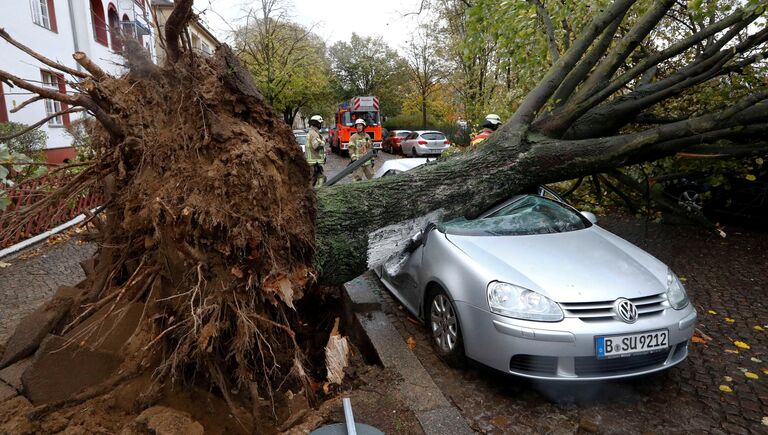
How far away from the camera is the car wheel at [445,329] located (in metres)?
3.78

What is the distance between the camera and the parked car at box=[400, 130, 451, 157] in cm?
2620

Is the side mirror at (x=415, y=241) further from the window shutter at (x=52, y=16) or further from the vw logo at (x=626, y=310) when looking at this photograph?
the window shutter at (x=52, y=16)

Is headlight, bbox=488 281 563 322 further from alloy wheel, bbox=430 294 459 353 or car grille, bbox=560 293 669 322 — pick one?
alloy wheel, bbox=430 294 459 353

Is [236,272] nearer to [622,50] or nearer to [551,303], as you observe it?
[551,303]

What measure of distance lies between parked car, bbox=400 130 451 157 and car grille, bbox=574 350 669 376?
74.2ft

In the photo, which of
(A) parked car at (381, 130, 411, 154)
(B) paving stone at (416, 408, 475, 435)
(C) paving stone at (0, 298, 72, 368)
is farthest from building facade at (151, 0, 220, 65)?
(A) parked car at (381, 130, 411, 154)

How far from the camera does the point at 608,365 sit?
329 centimetres

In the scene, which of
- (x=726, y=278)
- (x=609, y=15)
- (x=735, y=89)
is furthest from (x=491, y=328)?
(x=735, y=89)

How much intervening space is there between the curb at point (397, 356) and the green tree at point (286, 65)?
15.8 metres

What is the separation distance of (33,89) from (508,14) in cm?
584

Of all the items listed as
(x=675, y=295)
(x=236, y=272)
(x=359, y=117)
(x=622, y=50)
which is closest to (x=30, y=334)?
(x=236, y=272)

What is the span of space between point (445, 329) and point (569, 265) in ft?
3.53

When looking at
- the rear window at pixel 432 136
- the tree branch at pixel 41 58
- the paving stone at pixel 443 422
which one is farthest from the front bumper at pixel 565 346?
→ the rear window at pixel 432 136

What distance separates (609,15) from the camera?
529cm
